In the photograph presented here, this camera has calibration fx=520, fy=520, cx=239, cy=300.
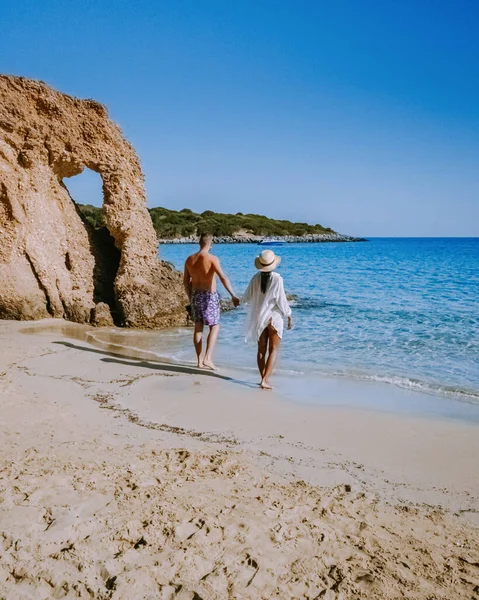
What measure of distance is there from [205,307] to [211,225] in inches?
3117

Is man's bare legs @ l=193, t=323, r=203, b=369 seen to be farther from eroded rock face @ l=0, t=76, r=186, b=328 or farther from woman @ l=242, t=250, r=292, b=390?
eroded rock face @ l=0, t=76, r=186, b=328

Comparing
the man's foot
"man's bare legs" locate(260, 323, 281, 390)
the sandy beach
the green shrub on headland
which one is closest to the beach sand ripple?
the sandy beach

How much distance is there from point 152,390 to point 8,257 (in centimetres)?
523

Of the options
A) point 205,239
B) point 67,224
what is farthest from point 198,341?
point 67,224

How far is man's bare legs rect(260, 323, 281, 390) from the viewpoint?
6.58 meters

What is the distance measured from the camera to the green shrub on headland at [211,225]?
246 ft

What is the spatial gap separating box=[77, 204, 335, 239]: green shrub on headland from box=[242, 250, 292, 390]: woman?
60975 millimetres

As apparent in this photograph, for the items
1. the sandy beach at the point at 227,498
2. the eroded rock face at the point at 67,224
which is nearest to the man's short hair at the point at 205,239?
the sandy beach at the point at 227,498

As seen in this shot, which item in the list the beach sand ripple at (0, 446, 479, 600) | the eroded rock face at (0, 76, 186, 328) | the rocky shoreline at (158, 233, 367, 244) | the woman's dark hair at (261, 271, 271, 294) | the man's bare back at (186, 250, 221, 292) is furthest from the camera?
the rocky shoreline at (158, 233, 367, 244)

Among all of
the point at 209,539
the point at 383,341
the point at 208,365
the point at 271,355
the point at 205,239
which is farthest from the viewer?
the point at 383,341

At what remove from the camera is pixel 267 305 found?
667 cm

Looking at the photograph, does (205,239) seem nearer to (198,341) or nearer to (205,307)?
(205,307)

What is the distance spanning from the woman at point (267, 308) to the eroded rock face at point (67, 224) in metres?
4.53

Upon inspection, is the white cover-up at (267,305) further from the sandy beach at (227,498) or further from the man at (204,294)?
the sandy beach at (227,498)
